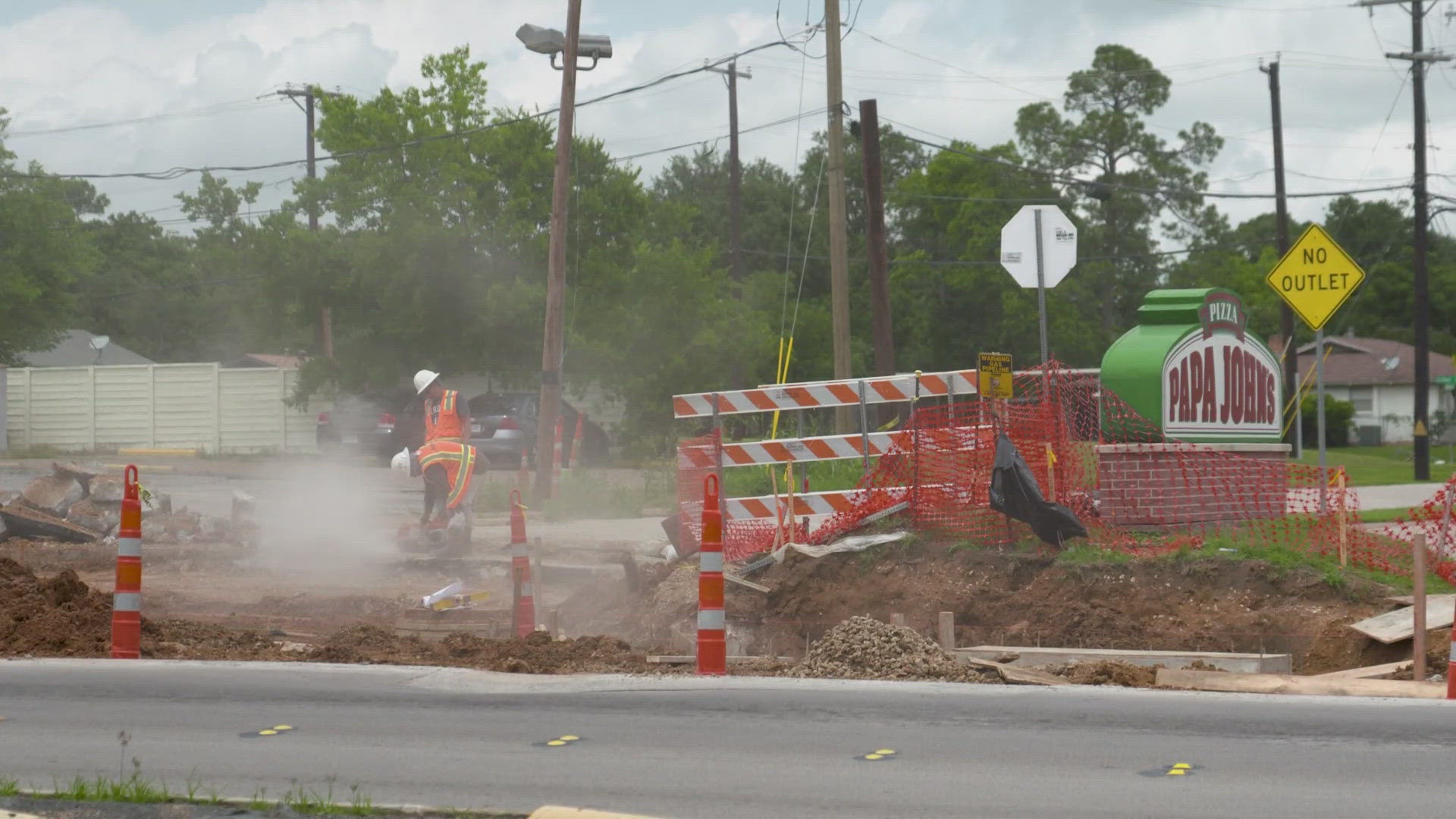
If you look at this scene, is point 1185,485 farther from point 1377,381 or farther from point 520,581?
point 1377,381

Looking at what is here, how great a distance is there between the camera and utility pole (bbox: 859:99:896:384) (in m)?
22.3

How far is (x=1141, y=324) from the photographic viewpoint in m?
15.4

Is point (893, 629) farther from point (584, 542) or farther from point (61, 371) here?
point (61, 371)

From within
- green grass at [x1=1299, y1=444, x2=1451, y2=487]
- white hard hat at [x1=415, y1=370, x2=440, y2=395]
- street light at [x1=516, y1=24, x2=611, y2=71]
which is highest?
street light at [x1=516, y1=24, x2=611, y2=71]

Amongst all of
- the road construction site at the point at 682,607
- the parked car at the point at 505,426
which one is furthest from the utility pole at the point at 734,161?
the road construction site at the point at 682,607

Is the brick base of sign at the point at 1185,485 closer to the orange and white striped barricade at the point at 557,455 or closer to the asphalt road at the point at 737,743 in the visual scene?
the asphalt road at the point at 737,743

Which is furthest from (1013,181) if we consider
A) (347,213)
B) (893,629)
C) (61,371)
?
(893,629)

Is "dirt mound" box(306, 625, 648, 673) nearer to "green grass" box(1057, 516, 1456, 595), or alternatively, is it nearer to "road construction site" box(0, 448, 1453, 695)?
"road construction site" box(0, 448, 1453, 695)

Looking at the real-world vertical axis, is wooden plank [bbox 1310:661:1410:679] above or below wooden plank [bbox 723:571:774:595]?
below

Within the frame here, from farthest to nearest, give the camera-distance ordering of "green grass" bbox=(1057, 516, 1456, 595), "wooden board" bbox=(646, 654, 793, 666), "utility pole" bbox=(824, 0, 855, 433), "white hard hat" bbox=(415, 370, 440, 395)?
1. "utility pole" bbox=(824, 0, 855, 433)
2. "white hard hat" bbox=(415, 370, 440, 395)
3. "green grass" bbox=(1057, 516, 1456, 595)
4. "wooden board" bbox=(646, 654, 793, 666)

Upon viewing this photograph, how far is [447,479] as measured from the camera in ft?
50.6

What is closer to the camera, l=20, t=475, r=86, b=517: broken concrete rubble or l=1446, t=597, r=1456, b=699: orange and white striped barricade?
l=1446, t=597, r=1456, b=699: orange and white striped barricade

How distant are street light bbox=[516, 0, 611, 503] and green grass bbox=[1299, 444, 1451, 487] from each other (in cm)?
1196

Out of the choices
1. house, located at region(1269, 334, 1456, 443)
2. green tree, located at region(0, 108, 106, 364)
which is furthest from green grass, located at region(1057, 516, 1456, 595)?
house, located at region(1269, 334, 1456, 443)
